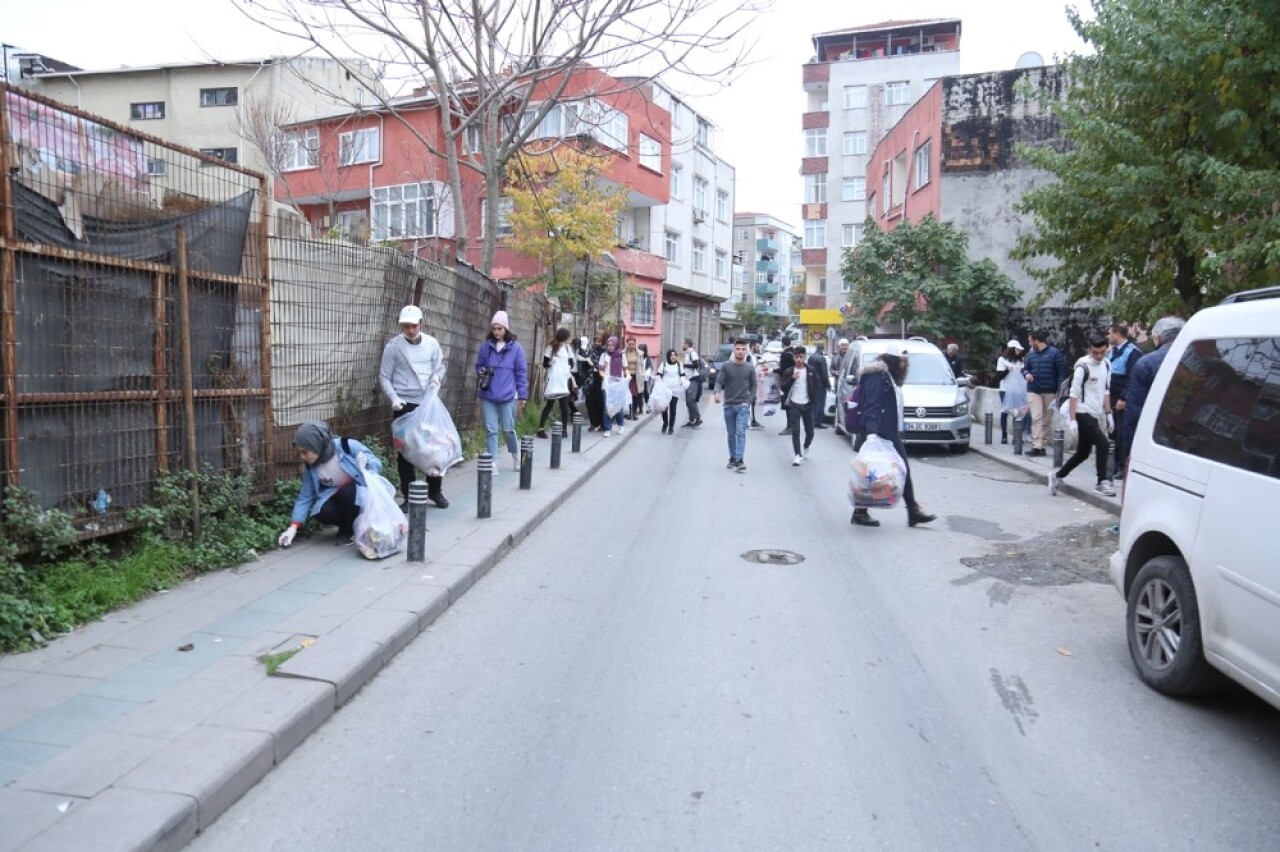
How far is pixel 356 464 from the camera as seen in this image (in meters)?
7.43

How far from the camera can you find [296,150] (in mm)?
32000

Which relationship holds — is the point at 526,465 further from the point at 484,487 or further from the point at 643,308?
the point at 643,308

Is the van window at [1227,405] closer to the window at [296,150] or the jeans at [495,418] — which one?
the jeans at [495,418]

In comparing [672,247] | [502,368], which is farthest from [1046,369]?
[672,247]

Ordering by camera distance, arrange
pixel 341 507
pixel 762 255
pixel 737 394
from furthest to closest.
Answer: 1. pixel 762 255
2. pixel 737 394
3. pixel 341 507

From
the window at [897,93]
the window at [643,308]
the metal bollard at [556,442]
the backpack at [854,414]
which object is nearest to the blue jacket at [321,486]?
the backpack at [854,414]

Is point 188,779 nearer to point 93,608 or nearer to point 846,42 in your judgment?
point 93,608

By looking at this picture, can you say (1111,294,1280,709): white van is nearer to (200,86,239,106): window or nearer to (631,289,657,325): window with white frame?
(631,289,657,325): window with white frame

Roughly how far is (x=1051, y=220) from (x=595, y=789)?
11.4 m

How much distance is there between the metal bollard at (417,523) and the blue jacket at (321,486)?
513 millimetres

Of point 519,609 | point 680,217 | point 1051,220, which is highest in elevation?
point 680,217

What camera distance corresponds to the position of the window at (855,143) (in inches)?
2015

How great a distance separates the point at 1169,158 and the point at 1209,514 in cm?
875

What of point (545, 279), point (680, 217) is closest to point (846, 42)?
point (680, 217)
